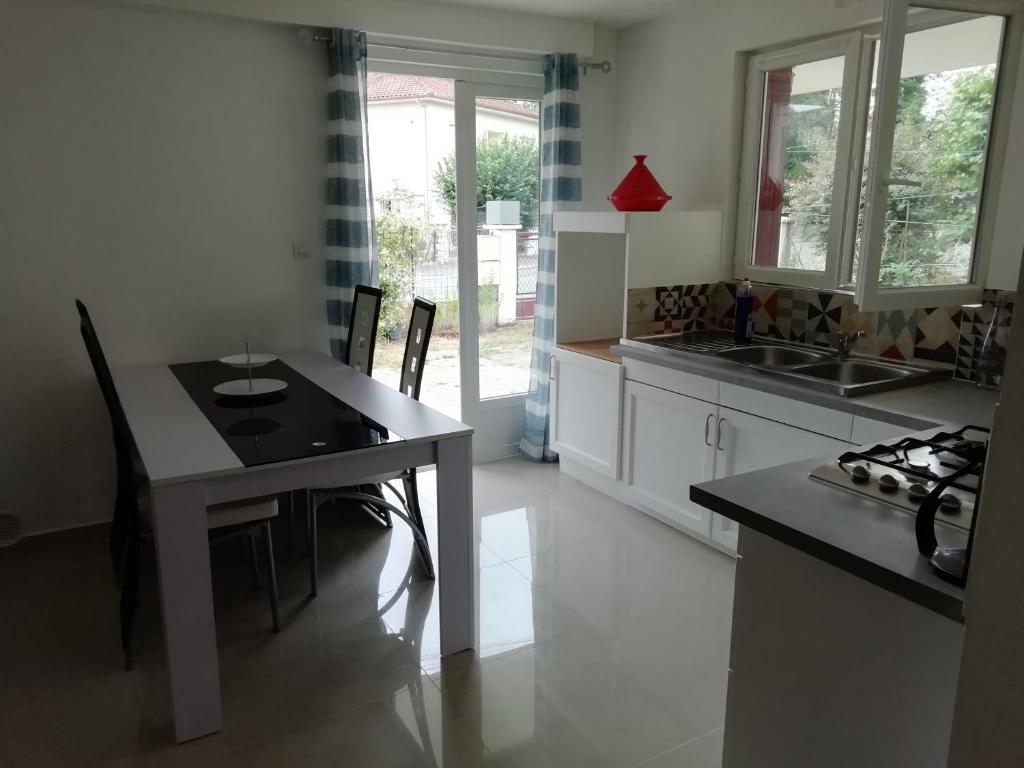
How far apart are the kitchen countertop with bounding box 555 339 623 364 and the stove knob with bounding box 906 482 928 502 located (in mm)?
2184

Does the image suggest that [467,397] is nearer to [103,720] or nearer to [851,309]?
[851,309]

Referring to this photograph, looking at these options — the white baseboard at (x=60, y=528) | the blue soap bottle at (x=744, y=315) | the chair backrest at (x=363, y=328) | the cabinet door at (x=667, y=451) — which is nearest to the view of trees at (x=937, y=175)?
the cabinet door at (x=667, y=451)

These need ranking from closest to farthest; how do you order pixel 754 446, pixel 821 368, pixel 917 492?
1. pixel 917 492
2. pixel 754 446
3. pixel 821 368

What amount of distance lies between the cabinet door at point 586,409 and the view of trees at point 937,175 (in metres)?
1.43

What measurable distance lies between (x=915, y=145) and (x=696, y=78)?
1.71m

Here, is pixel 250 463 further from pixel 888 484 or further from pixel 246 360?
pixel 888 484

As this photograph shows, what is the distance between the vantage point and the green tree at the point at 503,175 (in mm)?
4195

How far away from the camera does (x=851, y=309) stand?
334 cm

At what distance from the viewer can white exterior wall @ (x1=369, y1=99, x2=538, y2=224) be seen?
3996 mm

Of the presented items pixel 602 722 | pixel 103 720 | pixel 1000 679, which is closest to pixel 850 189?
pixel 602 722

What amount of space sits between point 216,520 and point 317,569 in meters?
0.71

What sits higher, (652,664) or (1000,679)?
(1000,679)

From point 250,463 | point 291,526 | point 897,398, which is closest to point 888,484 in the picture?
point 897,398

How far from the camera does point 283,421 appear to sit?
2611 millimetres
